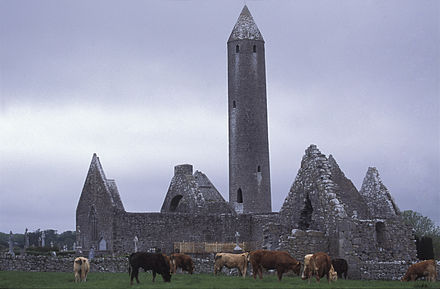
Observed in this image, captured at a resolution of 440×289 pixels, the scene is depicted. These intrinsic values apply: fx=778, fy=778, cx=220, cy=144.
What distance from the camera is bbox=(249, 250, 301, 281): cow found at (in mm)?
23016

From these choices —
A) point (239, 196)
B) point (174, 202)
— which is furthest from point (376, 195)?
point (239, 196)

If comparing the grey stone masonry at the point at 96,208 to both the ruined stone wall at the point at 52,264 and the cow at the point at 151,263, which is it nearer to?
the ruined stone wall at the point at 52,264

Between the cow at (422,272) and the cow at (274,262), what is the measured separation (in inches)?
140

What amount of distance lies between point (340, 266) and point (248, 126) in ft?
146

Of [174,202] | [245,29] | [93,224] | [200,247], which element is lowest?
[200,247]

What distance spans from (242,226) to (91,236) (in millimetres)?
10298

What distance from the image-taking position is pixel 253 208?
6881 centimetres

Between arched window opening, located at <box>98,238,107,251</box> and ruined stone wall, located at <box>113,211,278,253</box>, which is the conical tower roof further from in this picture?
arched window opening, located at <box>98,238,107,251</box>

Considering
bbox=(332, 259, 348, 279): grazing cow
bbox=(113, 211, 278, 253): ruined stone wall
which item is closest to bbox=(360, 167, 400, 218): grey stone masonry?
bbox=(113, 211, 278, 253): ruined stone wall

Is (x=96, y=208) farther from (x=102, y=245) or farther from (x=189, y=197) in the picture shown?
(x=189, y=197)

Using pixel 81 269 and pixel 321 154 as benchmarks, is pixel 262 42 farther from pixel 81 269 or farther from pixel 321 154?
pixel 81 269

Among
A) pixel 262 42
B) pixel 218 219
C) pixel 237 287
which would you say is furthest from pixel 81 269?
pixel 262 42

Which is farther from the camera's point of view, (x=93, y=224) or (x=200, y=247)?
(x=93, y=224)

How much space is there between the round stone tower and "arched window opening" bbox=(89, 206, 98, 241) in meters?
19.3
